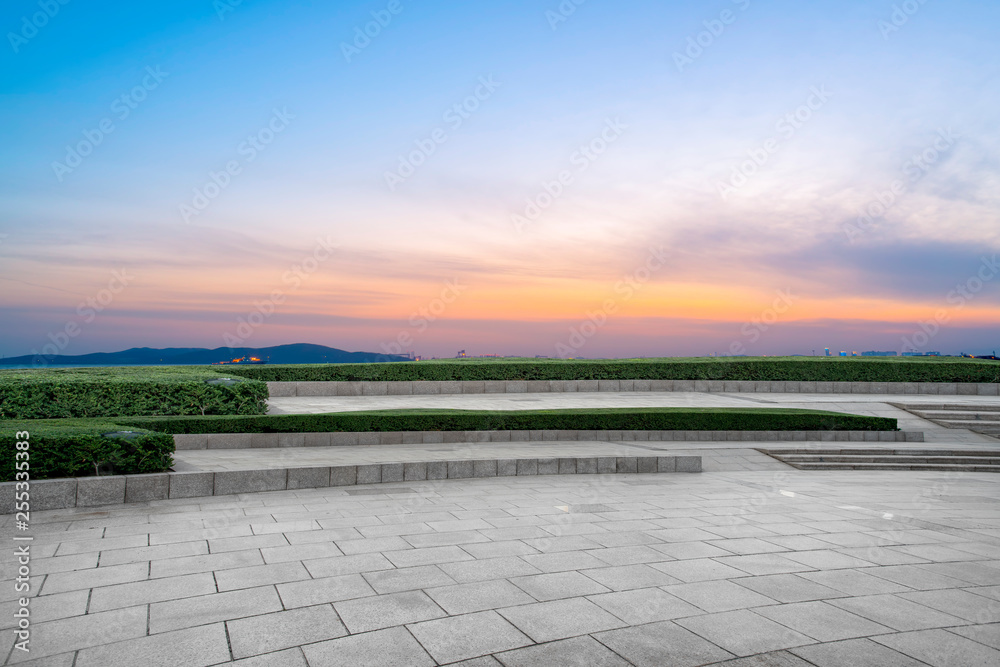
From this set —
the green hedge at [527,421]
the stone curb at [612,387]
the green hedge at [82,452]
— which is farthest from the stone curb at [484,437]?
the stone curb at [612,387]

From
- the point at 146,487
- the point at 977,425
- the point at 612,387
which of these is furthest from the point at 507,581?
the point at 612,387

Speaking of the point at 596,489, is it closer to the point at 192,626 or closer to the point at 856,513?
the point at 856,513

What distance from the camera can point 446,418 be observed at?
12.5 m

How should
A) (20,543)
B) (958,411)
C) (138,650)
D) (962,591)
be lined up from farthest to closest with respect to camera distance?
(958,411) < (20,543) < (962,591) < (138,650)

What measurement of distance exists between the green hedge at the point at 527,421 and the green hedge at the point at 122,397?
1.83m

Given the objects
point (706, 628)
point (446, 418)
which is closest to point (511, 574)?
point (706, 628)

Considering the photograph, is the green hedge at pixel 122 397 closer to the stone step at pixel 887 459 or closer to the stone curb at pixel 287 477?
the stone curb at pixel 287 477

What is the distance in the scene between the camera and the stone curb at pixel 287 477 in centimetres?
692

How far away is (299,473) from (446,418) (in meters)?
4.37

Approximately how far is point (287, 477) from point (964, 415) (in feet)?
52.2

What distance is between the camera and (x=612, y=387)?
68.1 ft

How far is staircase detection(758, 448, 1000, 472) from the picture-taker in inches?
472

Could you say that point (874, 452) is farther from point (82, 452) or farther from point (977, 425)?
point (82, 452)

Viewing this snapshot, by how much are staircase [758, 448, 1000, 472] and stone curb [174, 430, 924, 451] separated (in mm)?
1044
